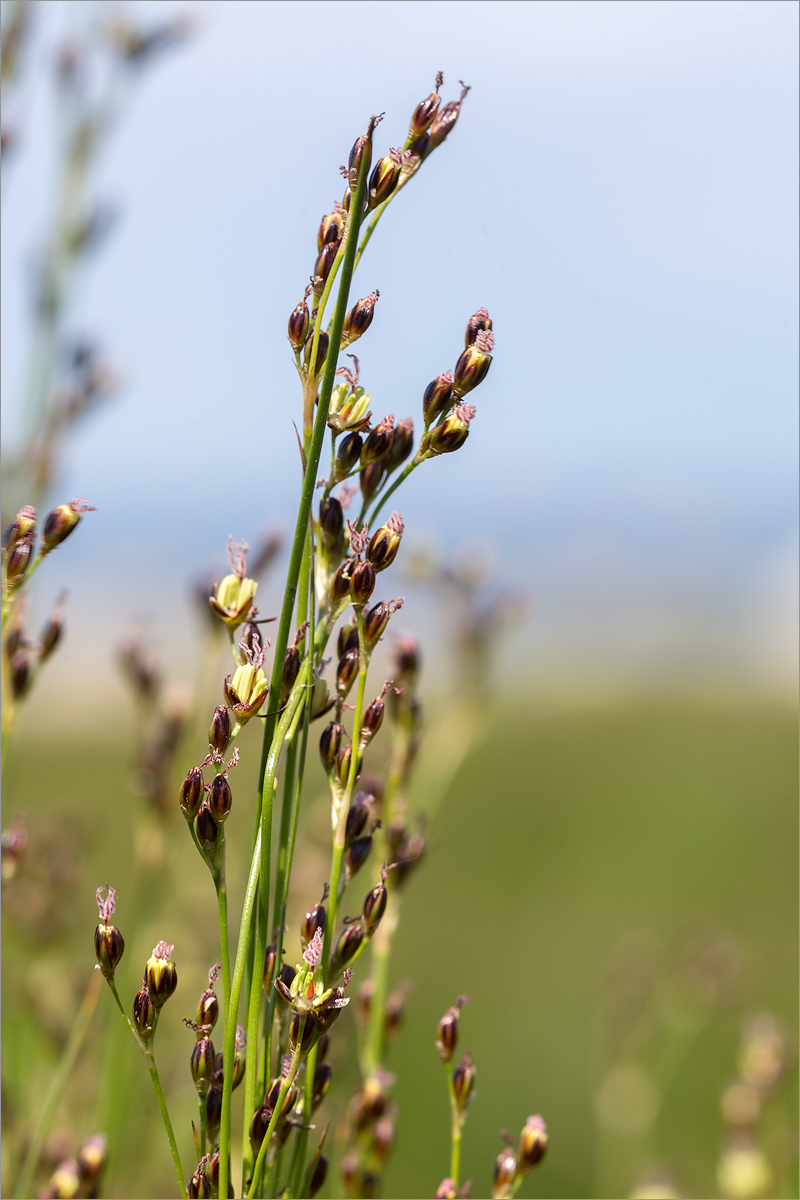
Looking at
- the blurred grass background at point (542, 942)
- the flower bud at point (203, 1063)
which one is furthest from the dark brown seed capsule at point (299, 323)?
the blurred grass background at point (542, 942)

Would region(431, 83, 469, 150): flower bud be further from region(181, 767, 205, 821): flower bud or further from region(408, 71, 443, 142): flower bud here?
region(181, 767, 205, 821): flower bud

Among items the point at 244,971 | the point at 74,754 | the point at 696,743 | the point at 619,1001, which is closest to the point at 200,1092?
the point at 244,971

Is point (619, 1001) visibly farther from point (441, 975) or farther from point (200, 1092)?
point (441, 975)

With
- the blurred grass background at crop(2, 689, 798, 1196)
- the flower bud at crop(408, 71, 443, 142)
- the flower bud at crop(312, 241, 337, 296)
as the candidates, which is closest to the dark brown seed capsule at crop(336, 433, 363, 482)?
the flower bud at crop(312, 241, 337, 296)

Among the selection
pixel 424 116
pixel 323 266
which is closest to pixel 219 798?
pixel 323 266

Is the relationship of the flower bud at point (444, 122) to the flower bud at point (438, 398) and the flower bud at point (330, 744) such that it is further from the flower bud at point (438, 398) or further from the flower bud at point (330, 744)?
the flower bud at point (330, 744)

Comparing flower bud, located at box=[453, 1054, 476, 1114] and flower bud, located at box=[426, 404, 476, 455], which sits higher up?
flower bud, located at box=[426, 404, 476, 455]

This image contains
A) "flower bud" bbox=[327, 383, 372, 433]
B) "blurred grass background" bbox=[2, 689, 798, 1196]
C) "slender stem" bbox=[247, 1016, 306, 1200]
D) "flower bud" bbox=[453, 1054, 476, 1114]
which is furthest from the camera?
"blurred grass background" bbox=[2, 689, 798, 1196]
